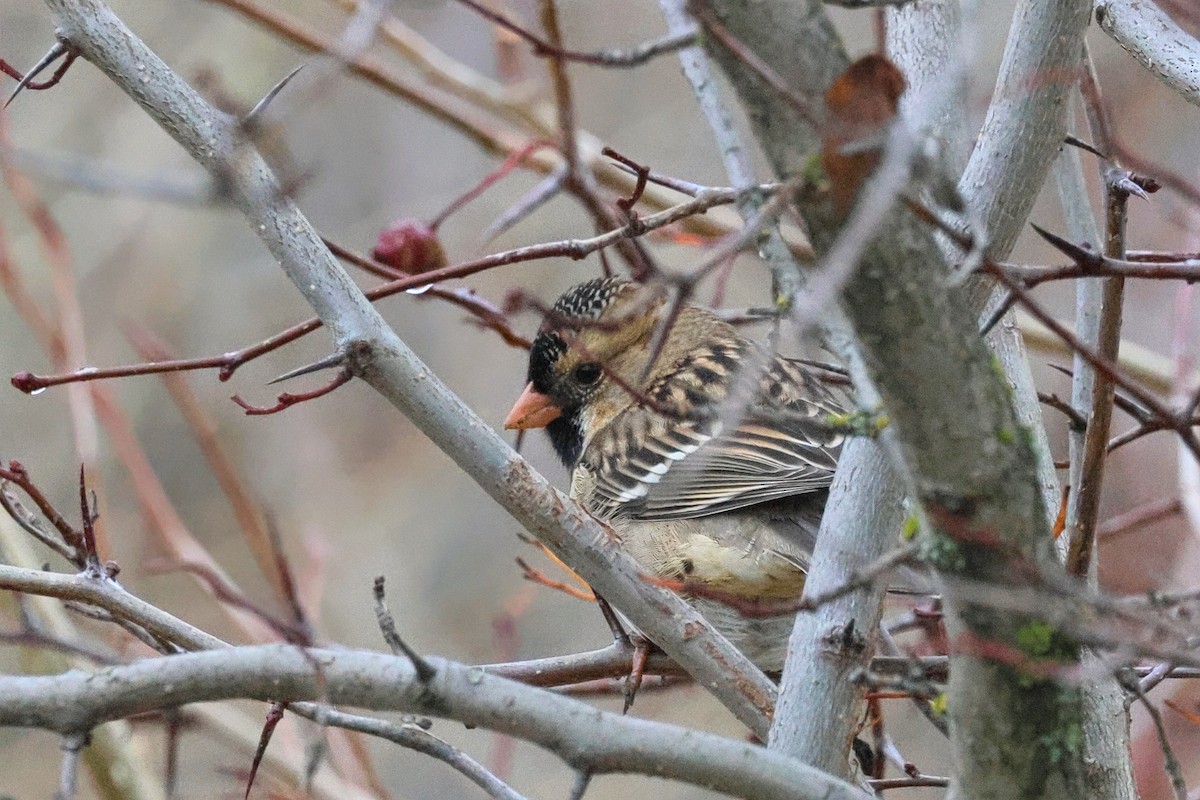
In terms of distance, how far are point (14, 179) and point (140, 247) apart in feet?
14.5

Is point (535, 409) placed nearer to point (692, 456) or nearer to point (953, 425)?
point (692, 456)

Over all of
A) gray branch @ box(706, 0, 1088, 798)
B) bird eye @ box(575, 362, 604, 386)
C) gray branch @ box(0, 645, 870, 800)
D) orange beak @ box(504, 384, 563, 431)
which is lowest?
gray branch @ box(0, 645, 870, 800)

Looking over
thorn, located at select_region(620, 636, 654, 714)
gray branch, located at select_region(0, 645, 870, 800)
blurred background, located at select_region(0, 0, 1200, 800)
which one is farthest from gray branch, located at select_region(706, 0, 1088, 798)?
blurred background, located at select_region(0, 0, 1200, 800)

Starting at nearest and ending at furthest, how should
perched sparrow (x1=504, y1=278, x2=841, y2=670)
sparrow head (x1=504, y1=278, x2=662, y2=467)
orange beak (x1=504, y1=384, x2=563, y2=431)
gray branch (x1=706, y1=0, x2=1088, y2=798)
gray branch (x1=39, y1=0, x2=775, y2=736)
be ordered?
gray branch (x1=706, y1=0, x2=1088, y2=798)
gray branch (x1=39, y1=0, x2=775, y2=736)
perched sparrow (x1=504, y1=278, x2=841, y2=670)
sparrow head (x1=504, y1=278, x2=662, y2=467)
orange beak (x1=504, y1=384, x2=563, y2=431)

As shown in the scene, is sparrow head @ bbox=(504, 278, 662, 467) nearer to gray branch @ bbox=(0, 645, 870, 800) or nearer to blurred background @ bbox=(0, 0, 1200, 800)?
gray branch @ bbox=(0, 645, 870, 800)

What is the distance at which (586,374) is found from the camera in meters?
4.02

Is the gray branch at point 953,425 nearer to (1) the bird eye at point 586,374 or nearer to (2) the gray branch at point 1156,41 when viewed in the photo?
(2) the gray branch at point 1156,41

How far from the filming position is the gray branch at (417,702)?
1.33 meters

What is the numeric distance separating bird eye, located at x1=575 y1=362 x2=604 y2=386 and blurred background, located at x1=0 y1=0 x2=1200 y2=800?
305 centimetres

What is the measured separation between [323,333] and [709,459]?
5.37 metres

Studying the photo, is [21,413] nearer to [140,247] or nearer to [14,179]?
[140,247]

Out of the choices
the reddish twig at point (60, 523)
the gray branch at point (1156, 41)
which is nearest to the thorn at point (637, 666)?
the reddish twig at point (60, 523)

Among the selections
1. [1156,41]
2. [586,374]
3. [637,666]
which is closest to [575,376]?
[586,374]

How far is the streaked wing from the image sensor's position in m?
3.35
